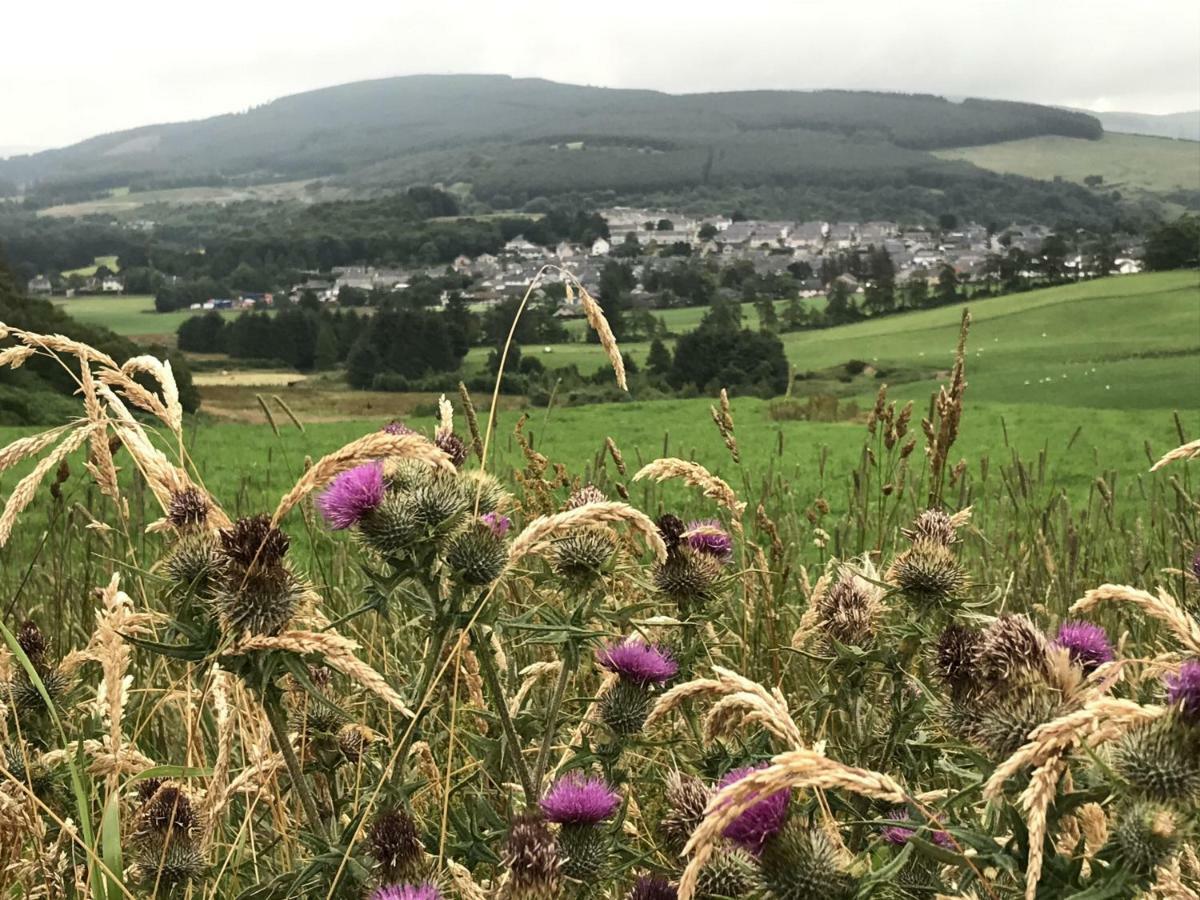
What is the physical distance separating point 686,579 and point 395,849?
1298 millimetres

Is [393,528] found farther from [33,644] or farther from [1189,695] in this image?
[1189,695]

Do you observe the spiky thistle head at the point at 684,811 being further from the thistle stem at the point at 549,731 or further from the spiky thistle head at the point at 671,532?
the spiky thistle head at the point at 671,532

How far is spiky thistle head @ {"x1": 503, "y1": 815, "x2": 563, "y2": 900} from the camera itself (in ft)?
4.80

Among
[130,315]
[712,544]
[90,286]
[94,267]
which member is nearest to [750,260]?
[130,315]

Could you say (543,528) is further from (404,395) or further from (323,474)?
(404,395)

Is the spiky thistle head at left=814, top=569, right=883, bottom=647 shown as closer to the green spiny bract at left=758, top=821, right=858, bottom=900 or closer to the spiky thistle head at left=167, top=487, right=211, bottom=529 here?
the green spiny bract at left=758, top=821, right=858, bottom=900

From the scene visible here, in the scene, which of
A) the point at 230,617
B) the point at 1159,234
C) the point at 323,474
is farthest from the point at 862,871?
the point at 1159,234

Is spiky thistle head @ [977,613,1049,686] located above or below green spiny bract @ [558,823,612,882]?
above

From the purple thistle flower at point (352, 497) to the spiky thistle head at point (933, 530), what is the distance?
1414mm

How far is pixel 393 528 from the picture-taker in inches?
82.6

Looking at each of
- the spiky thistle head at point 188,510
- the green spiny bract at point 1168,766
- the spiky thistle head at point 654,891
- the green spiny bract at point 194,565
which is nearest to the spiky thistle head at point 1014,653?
the green spiny bract at point 1168,766

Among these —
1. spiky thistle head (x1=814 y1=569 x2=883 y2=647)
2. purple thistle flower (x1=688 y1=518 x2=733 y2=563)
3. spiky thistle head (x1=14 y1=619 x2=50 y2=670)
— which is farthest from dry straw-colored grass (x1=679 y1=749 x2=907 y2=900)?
spiky thistle head (x1=14 y1=619 x2=50 y2=670)

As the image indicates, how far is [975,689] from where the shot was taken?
1834 mm

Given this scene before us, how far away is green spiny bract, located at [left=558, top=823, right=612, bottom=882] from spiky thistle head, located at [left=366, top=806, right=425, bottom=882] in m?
0.25
